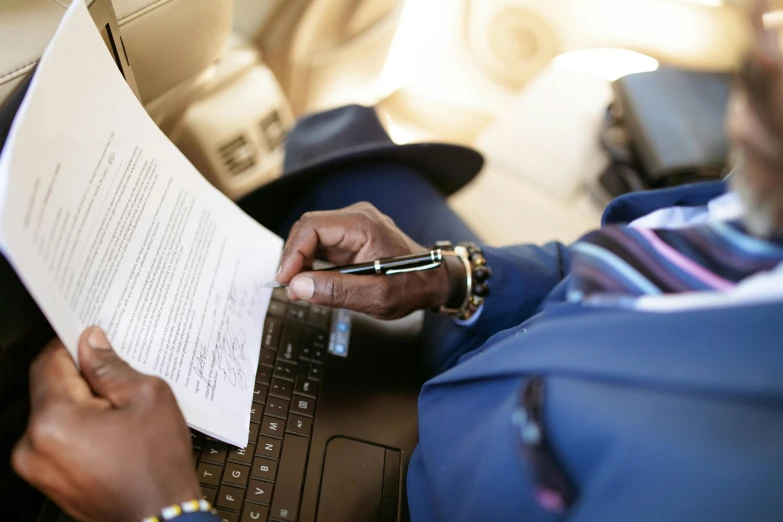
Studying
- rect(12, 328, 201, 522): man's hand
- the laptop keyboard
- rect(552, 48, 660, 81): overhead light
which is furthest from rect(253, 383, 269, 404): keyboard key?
rect(552, 48, 660, 81): overhead light

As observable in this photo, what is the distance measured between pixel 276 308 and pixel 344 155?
0.24 metres

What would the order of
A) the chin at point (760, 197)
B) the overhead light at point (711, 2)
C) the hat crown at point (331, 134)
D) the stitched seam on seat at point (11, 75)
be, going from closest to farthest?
the chin at point (760, 197) < the stitched seam on seat at point (11, 75) < the hat crown at point (331, 134) < the overhead light at point (711, 2)

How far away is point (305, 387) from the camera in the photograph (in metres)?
0.56

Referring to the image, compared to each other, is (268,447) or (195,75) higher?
(195,75)

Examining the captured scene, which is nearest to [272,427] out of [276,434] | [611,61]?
[276,434]

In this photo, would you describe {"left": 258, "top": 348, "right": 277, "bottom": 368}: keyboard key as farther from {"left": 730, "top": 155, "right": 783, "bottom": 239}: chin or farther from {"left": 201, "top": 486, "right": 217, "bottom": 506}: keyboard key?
{"left": 730, "top": 155, "right": 783, "bottom": 239}: chin

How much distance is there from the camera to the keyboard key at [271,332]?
1.82 ft

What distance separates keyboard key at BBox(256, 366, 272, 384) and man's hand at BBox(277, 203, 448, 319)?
7 centimetres

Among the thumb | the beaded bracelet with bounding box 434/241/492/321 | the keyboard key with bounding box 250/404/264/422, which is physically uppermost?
the thumb

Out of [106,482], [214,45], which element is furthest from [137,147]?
[214,45]

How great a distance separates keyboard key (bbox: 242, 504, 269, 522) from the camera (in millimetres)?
467

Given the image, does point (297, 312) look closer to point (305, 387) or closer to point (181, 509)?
point (305, 387)

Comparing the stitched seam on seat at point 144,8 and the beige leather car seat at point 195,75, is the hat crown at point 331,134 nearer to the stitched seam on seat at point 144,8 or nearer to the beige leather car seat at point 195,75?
the beige leather car seat at point 195,75
